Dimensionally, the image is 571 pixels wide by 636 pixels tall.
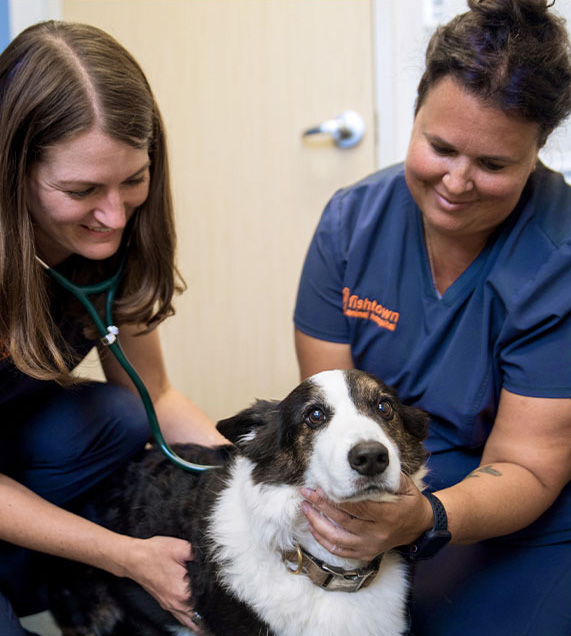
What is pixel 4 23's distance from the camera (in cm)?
200

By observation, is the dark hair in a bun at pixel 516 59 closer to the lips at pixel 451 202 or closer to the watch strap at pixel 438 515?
the lips at pixel 451 202

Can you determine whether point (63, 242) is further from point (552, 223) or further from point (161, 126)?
point (552, 223)

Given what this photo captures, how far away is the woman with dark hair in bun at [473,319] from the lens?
4.44 ft

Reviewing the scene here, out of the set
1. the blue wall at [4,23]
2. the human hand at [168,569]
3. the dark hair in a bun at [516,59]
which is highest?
the blue wall at [4,23]

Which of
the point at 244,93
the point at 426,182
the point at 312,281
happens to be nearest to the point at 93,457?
the point at 312,281

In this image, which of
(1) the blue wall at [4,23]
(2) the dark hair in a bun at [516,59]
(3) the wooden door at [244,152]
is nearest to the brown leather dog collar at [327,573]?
(2) the dark hair in a bun at [516,59]

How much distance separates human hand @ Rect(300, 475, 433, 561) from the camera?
1.18 meters

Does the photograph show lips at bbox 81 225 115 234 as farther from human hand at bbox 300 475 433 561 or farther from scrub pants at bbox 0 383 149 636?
human hand at bbox 300 475 433 561

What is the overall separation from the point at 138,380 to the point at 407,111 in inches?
65.1

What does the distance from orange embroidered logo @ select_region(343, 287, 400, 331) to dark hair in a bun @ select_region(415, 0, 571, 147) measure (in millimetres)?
544

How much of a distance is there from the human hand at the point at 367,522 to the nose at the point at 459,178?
63 cm

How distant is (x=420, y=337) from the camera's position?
5.37 feet

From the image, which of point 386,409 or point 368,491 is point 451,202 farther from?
point 368,491

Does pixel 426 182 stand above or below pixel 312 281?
above
